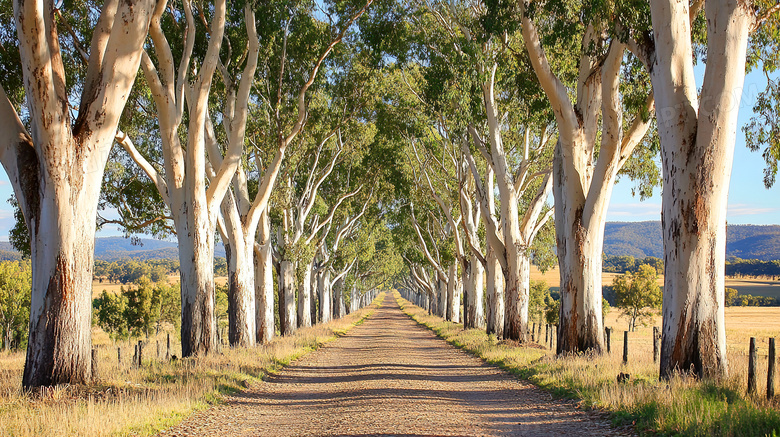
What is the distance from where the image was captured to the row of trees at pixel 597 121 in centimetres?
777

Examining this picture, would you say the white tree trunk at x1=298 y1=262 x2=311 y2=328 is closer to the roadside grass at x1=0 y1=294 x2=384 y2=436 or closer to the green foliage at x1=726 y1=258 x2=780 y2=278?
the roadside grass at x1=0 y1=294 x2=384 y2=436

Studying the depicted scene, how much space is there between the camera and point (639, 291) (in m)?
47.4

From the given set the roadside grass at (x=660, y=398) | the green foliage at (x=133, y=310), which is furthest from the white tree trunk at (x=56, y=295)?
the green foliage at (x=133, y=310)

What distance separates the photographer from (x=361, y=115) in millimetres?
22531

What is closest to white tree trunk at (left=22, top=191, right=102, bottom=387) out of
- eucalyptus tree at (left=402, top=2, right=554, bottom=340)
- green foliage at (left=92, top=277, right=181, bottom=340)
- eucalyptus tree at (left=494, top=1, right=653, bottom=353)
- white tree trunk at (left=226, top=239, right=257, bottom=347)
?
white tree trunk at (left=226, top=239, right=257, bottom=347)

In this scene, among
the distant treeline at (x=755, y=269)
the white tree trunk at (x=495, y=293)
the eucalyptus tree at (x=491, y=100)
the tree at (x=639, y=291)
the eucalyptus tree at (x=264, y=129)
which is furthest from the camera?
the distant treeline at (x=755, y=269)

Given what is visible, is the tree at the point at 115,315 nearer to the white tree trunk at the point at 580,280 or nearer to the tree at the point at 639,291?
the tree at the point at 639,291

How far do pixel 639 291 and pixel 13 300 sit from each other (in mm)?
47290

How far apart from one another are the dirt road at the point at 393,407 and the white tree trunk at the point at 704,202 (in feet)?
6.23

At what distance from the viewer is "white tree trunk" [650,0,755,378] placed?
7715 mm

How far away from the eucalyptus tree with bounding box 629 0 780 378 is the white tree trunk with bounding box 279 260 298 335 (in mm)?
17496

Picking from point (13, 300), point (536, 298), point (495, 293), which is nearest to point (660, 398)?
point (495, 293)

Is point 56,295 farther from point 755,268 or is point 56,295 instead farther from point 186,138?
point 755,268

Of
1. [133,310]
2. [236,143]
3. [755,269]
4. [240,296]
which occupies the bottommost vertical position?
[755,269]
